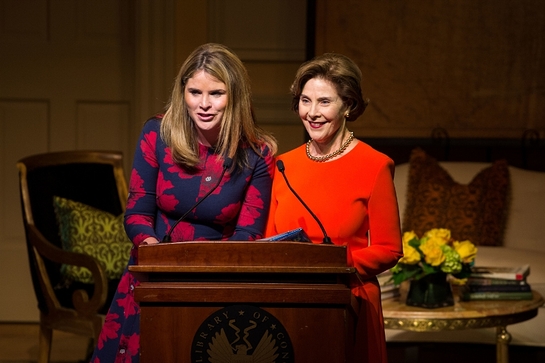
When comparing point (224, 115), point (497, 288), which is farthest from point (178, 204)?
point (497, 288)

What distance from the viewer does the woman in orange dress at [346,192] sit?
2.09m

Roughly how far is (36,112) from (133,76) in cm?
62

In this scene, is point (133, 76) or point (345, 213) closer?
point (345, 213)

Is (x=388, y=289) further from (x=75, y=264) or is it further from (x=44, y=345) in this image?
(x=44, y=345)

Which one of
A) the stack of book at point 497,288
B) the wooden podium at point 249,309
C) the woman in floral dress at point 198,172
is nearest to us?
the wooden podium at point 249,309

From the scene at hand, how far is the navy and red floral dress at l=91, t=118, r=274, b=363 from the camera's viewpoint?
2213 millimetres

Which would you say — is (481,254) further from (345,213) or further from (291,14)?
(345,213)

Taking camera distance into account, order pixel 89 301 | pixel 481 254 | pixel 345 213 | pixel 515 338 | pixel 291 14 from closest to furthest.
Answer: pixel 345 213 < pixel 89 301 < pixel 515 338 < pixel 481 254 < pixel 291 14

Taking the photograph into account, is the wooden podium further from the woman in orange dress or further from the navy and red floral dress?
the navy and red floral dress

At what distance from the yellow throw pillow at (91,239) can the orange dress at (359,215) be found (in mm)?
1988

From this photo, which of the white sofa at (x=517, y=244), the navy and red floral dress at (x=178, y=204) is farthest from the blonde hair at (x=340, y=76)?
the white sofa at (x=517, y=244)

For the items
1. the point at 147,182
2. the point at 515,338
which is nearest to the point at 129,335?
the point at 147,182

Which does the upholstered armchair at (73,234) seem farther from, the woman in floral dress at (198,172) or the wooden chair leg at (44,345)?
the woman in floral dress at (198,172)

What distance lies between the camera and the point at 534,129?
555 cm
